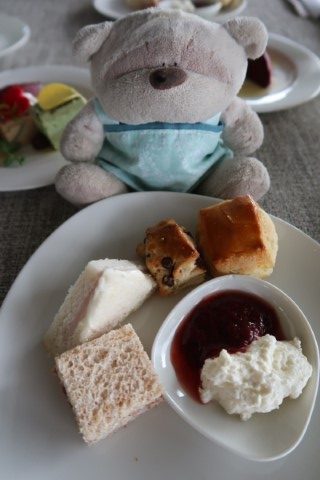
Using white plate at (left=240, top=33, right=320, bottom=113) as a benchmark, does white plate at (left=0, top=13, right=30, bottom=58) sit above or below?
below

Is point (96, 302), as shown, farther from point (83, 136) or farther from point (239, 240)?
point (83, 136)

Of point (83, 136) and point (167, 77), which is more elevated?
point (167, 77)

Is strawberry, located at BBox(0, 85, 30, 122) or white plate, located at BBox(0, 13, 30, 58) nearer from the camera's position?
strawberry, located at BBox(0, 85, 30, 122)

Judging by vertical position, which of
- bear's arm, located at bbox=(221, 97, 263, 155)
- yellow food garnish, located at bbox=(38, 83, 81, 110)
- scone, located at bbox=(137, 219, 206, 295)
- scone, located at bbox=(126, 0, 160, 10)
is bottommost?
yellow food garnish, located at bbox=(38, 83, 81, 110)

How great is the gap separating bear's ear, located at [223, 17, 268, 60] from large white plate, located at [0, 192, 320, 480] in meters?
0.36

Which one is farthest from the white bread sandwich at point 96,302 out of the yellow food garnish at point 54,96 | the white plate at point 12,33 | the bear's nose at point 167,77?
the white plate at point 12,33

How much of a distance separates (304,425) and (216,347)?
188 mm

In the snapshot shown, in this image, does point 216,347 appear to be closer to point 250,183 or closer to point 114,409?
point 114,409

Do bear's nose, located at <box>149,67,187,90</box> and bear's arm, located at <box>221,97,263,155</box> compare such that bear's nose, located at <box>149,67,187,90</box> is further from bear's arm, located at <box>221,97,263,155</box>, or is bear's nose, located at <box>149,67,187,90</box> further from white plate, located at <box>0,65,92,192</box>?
white plate, located at <box>0,65,92,192</box>

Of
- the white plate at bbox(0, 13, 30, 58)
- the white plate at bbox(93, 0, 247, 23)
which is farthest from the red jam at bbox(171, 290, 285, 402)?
the white plate at bbox(93, 0, 247, 23)

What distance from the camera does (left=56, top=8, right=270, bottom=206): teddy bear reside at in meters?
0.81

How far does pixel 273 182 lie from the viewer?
1.25 meters

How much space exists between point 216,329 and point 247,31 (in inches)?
23.1

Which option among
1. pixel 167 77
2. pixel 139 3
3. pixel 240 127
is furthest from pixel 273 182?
pixel 139 3
